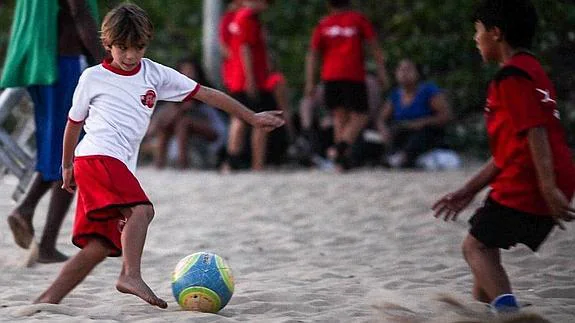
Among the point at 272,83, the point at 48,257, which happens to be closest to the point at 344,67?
the point at 272,83

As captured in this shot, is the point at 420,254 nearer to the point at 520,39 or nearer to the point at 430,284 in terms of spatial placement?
the point at 430,284

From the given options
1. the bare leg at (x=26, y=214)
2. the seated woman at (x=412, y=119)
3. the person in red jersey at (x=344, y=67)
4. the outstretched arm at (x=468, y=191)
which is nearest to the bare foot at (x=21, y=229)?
the bare leg at (x=26, y=214)

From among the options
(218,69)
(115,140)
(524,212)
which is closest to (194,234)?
(115,140)

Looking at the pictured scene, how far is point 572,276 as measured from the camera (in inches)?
230

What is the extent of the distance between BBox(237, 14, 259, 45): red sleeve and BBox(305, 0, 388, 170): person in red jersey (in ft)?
1.98

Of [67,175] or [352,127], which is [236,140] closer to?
[352,127]

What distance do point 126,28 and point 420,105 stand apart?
24.1ft

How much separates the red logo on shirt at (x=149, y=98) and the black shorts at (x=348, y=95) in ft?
21.0

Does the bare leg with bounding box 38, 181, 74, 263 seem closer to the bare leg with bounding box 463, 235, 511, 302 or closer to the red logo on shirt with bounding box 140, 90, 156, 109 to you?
the red logo on shirt with bounding box 140, 90, 156, 109

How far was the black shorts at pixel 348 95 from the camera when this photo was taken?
11328 millimetres

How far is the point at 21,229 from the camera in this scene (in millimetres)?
6367

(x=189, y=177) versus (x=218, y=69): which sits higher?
(x=218, y=69)

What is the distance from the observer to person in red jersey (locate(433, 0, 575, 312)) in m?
4.47

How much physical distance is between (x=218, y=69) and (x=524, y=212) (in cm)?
936
